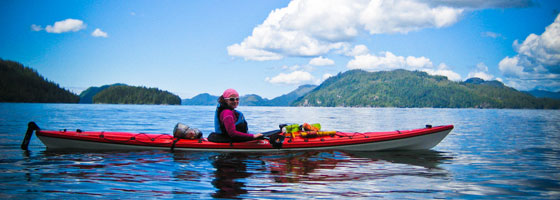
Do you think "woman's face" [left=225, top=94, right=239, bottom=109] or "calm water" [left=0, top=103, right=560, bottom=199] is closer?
"calm water" [left=0, top=103, right=560, bottom=199]

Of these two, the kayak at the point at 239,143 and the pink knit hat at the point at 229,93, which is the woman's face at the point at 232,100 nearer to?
the pink knit hat at the point at 229,93

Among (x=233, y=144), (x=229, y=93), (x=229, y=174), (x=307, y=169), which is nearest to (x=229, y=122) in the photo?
(x=229, y=93)

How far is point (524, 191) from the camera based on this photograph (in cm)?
736

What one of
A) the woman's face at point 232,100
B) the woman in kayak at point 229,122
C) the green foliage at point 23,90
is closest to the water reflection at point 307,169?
the woman in kayak at point 229,122

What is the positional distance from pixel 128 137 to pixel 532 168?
14046 millimetres

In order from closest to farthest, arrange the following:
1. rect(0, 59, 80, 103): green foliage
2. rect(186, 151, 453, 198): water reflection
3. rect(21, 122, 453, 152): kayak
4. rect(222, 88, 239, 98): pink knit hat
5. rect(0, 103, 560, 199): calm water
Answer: rect(0, 103, 560, 199): calm water → rect(186, 151, 453, 198): water reflection → rect(222, 88, 239, 98): pink knit hat → rect(21, 122, 453, 152): kayak → rect(0, 59, 80, 103): green foliage

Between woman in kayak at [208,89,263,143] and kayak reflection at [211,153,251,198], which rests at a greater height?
woman in kayak at [208,89,263,143]

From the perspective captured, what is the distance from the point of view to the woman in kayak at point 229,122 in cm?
1070

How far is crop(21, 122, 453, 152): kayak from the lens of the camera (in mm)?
11992

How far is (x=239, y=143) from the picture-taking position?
1191 cm

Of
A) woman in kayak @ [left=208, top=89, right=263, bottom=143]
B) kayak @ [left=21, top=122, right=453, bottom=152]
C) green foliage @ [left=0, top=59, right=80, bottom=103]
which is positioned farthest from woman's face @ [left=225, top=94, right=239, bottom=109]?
green foliage @ [left=0, top=59, right=80, bottom=103]

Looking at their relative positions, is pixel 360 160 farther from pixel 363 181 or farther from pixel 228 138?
pixel 228 138

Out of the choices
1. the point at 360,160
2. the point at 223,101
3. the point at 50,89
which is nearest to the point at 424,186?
the point at 360,160

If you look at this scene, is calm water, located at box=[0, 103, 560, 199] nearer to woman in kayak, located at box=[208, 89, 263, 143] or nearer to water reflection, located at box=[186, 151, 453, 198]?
water reflection, located at box=[186, 151, 453, 198]
